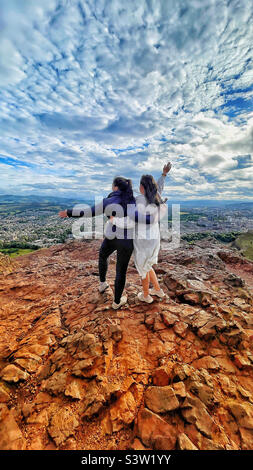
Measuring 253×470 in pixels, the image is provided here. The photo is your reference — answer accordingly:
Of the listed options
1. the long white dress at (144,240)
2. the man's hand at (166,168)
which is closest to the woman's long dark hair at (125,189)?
the long white dress at (144,240)

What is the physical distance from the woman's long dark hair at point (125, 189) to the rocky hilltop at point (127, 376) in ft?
9.51

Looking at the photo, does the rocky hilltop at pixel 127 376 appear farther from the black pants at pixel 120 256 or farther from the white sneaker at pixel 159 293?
the black pants at pixel 120 256

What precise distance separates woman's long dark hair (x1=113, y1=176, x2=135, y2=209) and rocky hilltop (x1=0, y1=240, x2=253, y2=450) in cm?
290

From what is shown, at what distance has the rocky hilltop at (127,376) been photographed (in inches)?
90.4

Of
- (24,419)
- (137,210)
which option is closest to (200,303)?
(137,210)

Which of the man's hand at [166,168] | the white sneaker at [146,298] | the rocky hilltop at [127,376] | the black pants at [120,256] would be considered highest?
the man's hand at [166,168]

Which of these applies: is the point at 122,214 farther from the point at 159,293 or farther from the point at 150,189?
the point at 159,293

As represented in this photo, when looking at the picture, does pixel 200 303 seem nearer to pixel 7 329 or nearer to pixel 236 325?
pixel 236 325

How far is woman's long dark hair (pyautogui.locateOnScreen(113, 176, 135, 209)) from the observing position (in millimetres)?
4062

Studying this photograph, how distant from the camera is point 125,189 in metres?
4.12

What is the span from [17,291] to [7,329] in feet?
8.58

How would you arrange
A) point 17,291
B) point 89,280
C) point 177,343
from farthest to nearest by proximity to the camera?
point 89,280 < point 17,291 < point 177,343

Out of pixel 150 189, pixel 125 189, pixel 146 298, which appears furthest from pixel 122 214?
pixel 146 298

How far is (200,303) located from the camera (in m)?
5.07
